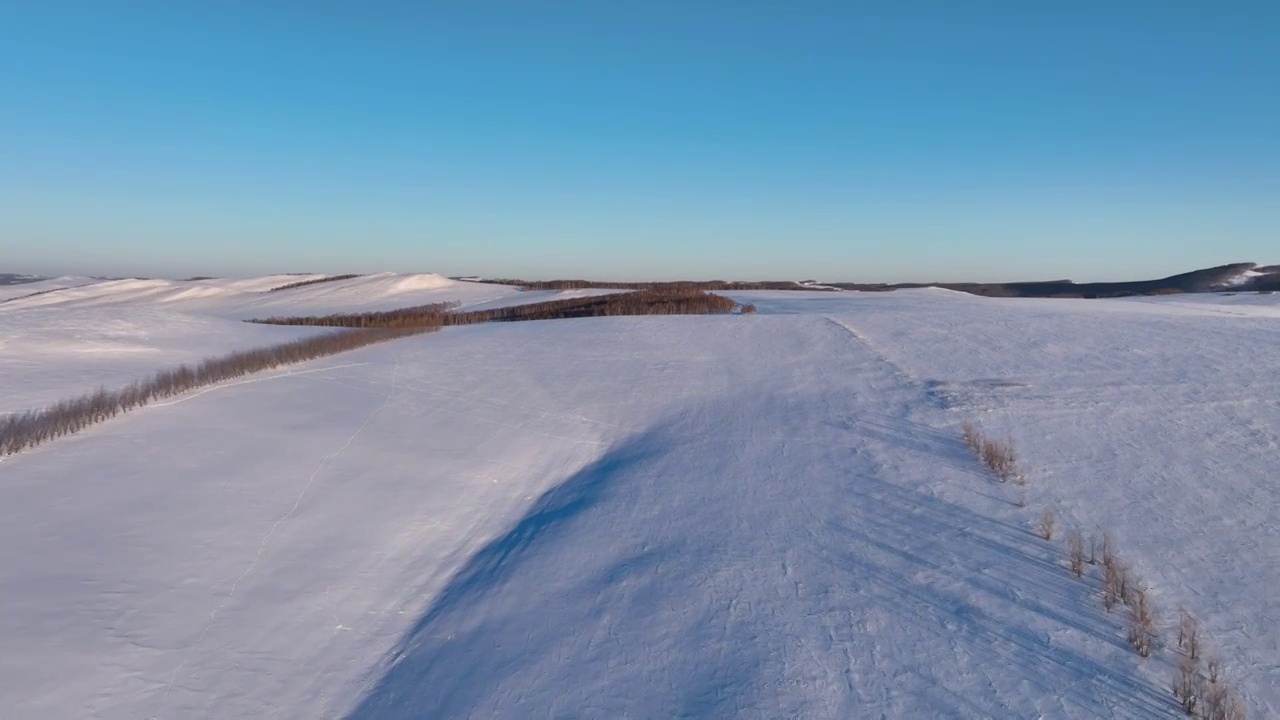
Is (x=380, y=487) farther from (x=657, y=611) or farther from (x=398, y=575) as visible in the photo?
(x=657, y=611)

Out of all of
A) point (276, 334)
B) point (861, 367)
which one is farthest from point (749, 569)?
point (276, 334)

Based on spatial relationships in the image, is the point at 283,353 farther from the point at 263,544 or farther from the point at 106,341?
the point at 263,544

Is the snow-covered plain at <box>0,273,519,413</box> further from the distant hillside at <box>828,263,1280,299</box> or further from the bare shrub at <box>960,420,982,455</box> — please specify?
the distant hillside at <box>828,263,1280,299</box>

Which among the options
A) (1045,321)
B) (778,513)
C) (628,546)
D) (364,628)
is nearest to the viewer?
(364,628)

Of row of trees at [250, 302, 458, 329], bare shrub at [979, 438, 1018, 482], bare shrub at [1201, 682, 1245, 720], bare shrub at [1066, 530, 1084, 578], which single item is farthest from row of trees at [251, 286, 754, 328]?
bare shrub at [1201, 682, 1245, 720]

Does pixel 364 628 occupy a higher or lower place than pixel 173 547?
lower

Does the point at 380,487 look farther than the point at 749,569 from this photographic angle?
Yes

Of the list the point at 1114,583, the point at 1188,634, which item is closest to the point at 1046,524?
the point at 1114,583
